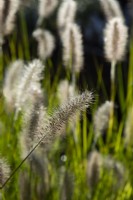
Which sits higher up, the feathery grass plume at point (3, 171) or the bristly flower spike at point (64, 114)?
the bristly flower spike at point (64, 114)

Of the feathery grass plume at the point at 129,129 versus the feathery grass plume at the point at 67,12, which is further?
the feathery grass plume at the point at 67,12

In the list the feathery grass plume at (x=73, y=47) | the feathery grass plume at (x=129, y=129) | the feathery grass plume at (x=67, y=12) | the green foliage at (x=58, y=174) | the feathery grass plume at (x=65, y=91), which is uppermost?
the feathery grass plume at (x=67, y=12)

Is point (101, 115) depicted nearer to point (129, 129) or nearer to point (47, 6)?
point (129, 129)

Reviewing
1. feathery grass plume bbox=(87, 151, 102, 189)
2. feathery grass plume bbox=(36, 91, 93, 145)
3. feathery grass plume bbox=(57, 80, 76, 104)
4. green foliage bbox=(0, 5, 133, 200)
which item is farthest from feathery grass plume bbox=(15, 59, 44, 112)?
feathery grass plume bbox=(36, 91, 93, 145)

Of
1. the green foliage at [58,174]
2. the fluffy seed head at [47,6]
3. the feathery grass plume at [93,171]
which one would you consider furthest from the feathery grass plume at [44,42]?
the feathery grass plume at [93,171]

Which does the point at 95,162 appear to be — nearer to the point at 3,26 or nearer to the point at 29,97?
the point at 29,97

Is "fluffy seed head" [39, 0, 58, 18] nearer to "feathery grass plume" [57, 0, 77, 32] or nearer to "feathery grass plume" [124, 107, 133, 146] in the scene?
"feathery grass plume" [57, 0, 77, 32]

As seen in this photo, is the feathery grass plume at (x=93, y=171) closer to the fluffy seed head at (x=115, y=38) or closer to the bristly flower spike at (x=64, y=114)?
the fluffy seed head at (x=115, y=38)
